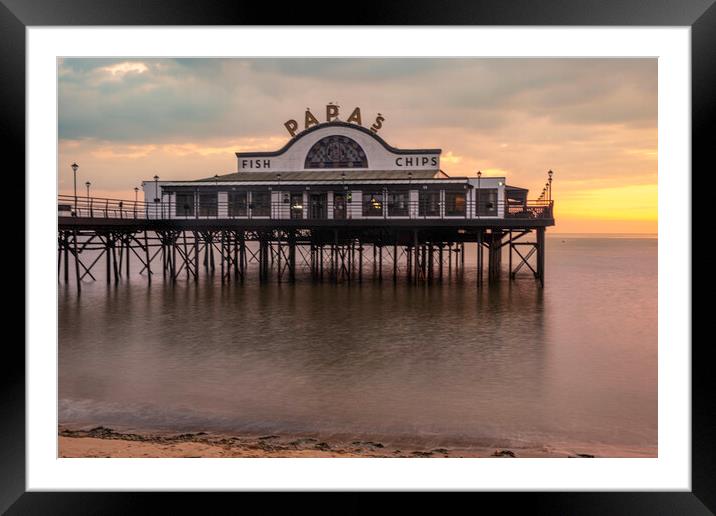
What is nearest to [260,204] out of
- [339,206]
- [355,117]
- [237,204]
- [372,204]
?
[237,204]

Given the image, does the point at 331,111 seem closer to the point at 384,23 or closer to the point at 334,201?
the point at 334,201

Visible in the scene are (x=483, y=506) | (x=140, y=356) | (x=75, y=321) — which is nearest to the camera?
(x=483, y=506)

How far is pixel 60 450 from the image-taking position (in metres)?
8.38

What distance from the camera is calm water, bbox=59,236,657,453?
10727 mm

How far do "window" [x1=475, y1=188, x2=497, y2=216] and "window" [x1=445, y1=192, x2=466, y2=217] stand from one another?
0.77 metres

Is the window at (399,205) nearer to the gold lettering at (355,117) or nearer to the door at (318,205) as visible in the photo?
the door at (318,205)

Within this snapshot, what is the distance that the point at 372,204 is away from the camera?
104ft

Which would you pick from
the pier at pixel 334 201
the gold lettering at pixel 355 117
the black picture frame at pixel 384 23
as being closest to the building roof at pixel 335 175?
the pier at pixel 334 201

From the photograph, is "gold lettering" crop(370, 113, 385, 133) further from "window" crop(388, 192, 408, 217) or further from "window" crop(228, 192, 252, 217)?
"window" crop(228, 192, 252, 217)

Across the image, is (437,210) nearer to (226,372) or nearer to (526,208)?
(526,208)

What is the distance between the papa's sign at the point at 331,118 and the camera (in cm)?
3675

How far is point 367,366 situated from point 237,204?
2022 centimetres
